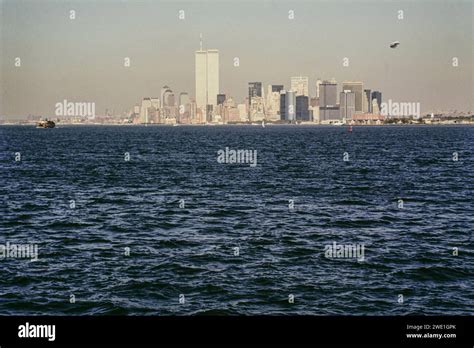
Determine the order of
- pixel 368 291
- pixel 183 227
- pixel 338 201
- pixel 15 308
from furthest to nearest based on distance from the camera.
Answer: pixel 338 201 < pixel 183 227 < pixel 368 291 < pixel 15 308

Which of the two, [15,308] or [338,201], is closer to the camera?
[15,308]
